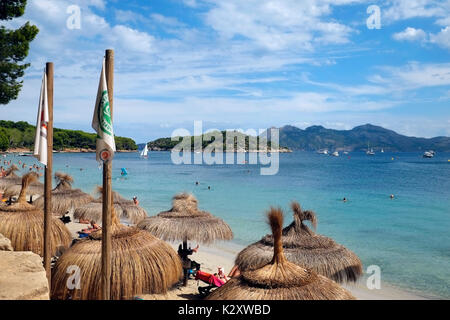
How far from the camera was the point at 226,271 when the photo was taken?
13523mm

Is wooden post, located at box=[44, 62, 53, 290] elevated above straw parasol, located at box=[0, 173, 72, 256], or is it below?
above

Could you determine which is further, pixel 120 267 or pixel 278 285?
pixel 120 267

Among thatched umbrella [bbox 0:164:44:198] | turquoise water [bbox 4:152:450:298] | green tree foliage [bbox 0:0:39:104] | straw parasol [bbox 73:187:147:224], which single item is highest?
green tree foliage [bbox 0:0:39:104]

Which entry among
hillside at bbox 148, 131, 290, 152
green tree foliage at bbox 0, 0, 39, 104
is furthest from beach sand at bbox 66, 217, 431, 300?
hillside at bbox 148, 131, 290, 152

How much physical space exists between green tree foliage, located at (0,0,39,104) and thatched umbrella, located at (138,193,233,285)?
9.97m

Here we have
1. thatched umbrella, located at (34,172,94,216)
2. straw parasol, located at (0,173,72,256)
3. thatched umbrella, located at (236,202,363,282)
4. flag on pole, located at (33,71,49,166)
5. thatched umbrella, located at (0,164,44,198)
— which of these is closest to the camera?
flag on pole, located at (33,71,49,166)

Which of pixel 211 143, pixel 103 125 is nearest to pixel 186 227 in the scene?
pixel 103 125

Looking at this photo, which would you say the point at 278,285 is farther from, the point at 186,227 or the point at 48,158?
the point at 186,227

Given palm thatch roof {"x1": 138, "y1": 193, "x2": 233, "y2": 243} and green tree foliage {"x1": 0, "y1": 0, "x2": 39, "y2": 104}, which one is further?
green tree foliage {"x1": 0, "y1": 0, "x2": 39, "y2": 104}

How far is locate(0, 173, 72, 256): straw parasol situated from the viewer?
8.68 metres

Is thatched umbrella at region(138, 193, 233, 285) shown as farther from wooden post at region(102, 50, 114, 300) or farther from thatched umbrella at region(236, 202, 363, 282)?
wooden post at region(102, 50, 114, 300)

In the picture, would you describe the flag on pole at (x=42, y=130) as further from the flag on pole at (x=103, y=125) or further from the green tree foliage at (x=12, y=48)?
the green tree foliage at (x=12, y=48)

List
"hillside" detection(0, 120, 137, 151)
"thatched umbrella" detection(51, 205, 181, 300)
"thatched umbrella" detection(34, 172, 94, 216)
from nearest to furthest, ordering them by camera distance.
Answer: "thatched umbrella" detection(51, 205, 181, 300) → "thatched umbrella" detection(34, 172, 94, 216) → "hillside" detection(0, 120, 137, 151)

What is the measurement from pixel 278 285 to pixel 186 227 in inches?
214
